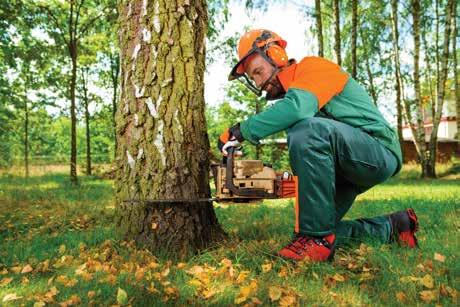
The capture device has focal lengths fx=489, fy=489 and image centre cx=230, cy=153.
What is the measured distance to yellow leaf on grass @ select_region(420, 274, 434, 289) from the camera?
2.47 m

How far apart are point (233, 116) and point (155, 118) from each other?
14.1 m

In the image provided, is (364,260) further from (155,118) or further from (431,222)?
(431,222)

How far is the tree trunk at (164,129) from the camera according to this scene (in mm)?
3324

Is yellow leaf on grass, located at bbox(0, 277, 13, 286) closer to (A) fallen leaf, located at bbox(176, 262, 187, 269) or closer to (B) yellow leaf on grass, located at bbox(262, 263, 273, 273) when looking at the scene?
(A) fallen leaf, located at bbox(176, 262, 187, 269)

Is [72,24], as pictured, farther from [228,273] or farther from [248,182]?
[228,273]

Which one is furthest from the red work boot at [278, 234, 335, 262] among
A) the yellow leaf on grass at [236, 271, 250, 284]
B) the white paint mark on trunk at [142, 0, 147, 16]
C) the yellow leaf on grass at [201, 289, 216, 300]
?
the white paint mark on trunk at [142, 0, 147, 16]

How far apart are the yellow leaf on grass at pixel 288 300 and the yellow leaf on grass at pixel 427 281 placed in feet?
2.39

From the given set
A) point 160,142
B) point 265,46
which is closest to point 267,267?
point 160,142

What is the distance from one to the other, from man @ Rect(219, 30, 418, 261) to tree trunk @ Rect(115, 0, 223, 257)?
338 mm

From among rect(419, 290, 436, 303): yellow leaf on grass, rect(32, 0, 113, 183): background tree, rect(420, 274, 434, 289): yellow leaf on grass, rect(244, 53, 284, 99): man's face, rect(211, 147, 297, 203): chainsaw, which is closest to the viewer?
rect(419, 290, 436, 303): yellow leaf on grass

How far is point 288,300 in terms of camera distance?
2.25 metres

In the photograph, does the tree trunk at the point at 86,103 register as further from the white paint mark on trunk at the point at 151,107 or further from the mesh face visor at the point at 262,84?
the mesh face visor at the point at 262,84

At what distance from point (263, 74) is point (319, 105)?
47 cm

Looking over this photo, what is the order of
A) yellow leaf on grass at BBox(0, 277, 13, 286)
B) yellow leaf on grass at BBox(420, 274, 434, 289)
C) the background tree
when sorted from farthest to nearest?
the background tree
yellow leaf on grass at BBox(0, 277, 13, 286)
yellow leaf on grass at BBox(420, 274, 434, 289)
